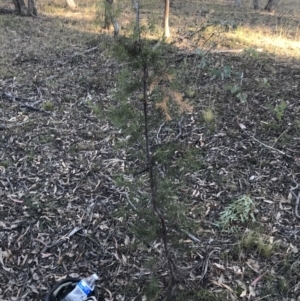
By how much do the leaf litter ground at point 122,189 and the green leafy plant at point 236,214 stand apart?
0.17 feet

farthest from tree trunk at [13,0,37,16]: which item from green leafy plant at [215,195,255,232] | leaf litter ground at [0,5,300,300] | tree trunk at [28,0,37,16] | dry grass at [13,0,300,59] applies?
green leafy plant at [215,195,255,232]

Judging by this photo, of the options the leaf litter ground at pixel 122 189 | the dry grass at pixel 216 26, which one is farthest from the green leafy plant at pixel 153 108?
the dry grass at pixel 216 26

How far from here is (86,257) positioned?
2893mm

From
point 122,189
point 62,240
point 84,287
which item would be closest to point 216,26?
point 122,189

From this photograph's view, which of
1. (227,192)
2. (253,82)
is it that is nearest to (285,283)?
(227,192)

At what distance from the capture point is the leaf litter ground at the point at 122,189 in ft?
8.94

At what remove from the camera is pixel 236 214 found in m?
3.13

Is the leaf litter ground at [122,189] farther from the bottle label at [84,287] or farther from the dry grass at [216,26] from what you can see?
the dry grass at [216,26]

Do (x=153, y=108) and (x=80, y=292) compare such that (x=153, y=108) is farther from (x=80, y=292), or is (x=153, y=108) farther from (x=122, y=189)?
(x=122, y=189)

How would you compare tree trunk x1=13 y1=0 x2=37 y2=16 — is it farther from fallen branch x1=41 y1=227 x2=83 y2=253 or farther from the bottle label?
the bottle label

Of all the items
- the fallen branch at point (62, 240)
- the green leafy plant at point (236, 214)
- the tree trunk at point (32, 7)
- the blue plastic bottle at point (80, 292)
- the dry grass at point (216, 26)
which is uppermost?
the tree trunk at point (32, 7)

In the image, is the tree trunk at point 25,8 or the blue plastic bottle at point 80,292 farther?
the tree trunk at point 25,8

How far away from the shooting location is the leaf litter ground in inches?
107

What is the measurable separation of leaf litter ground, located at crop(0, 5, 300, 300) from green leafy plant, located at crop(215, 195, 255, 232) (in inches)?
2.1
